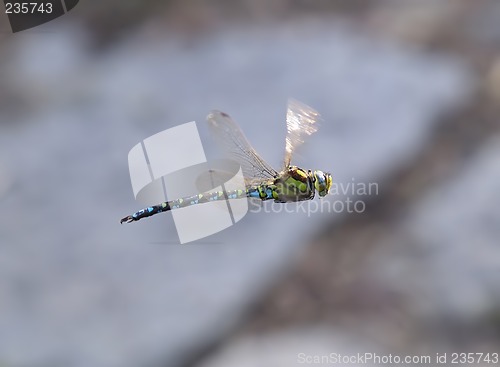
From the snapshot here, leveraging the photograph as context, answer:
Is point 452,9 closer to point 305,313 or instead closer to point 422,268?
point 422,268

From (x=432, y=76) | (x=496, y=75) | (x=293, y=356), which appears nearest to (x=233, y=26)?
(x=432, y=76)

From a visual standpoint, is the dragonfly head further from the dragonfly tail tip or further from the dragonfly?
the dragonfly tail tip

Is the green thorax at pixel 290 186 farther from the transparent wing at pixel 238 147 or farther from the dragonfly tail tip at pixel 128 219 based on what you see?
the dragonfly tail tip at pixel 128 219

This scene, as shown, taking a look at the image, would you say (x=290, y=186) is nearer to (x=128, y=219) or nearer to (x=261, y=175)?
(x=261, y=175)

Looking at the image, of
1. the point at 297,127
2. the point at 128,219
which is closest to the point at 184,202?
the point at 128,219

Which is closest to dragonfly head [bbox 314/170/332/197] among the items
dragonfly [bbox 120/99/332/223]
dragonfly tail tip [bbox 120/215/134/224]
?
dragonfly [bbox 120/99/332/223]
